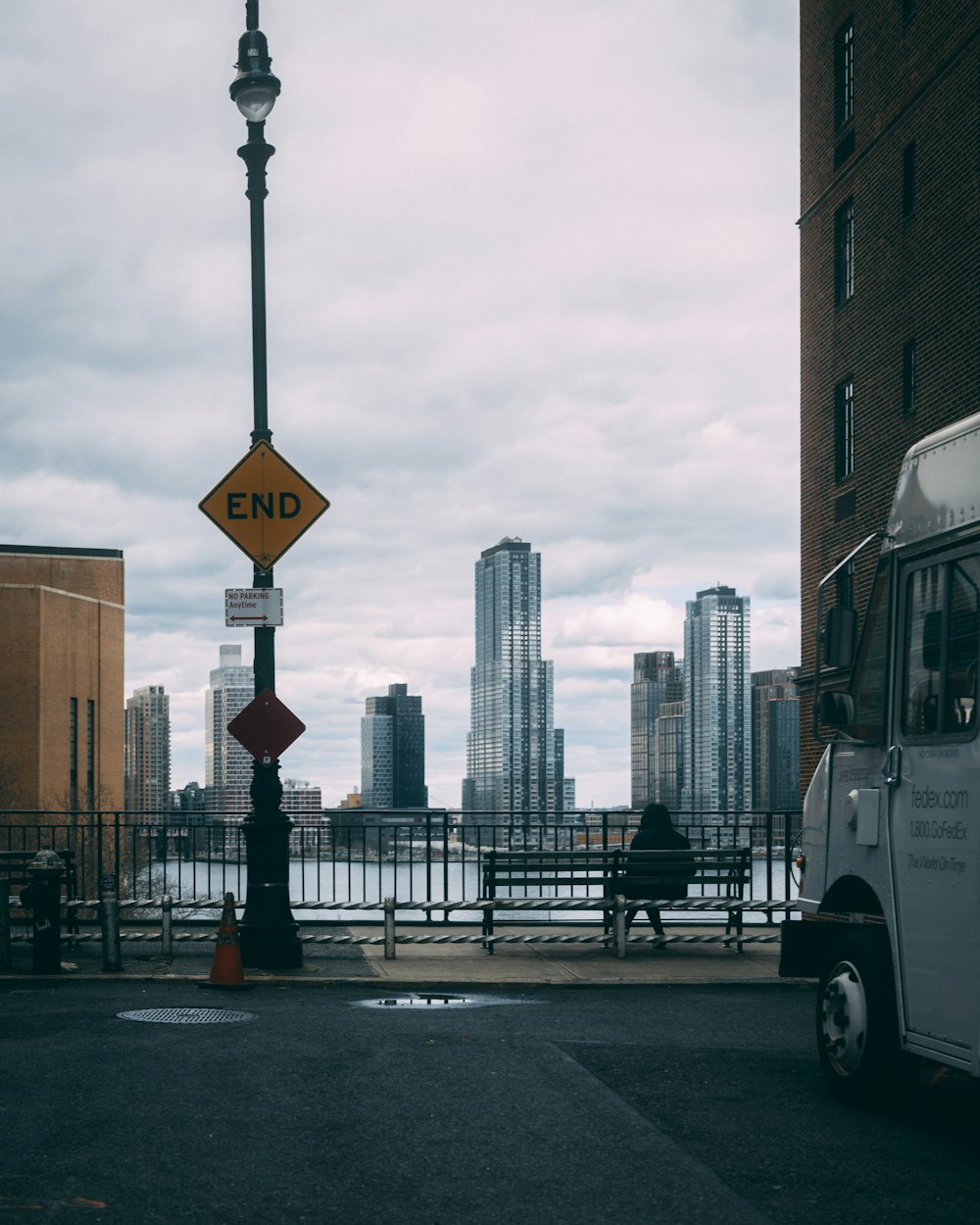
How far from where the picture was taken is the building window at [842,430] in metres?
34.4

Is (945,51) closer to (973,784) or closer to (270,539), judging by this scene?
(270,539)

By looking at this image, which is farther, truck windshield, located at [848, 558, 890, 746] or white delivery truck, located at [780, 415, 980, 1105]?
truck windshield, located at [848, 558, 890, 746]

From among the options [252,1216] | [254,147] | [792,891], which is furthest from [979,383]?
[252,1216]

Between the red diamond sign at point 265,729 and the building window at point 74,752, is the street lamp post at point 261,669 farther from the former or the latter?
the building window at point 74,752

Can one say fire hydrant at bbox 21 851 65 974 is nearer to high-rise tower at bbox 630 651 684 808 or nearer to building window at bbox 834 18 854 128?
building window at bbox 834 18 854 128

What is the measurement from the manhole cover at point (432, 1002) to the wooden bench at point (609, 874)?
269 centimetres

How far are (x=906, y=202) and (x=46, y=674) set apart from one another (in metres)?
53.2

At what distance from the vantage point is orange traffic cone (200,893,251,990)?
1181 cm

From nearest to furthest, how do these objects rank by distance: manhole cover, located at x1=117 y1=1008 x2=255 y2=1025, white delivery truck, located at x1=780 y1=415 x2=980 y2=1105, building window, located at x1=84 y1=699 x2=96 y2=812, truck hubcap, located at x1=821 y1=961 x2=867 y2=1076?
white delivery truck, located at x1=780 y1=415 x2=980 y2=1105, truck hubcap, located at x1=821 y1=961 x2=867 y2=1076, manhole cover, located at x1=117 y1=1008 x2=255 y2=1025, building window, located at x1=84 y1=699 x2=96 y2=812

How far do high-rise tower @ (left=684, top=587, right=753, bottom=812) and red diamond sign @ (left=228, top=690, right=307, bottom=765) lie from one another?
9046 cm

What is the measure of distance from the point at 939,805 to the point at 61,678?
2841 inches

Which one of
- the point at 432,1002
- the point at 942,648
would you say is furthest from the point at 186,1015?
the point at 942,648

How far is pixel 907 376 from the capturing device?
1222 inches

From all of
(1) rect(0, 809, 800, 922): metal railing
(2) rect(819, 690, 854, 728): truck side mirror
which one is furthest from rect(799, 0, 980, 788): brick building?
(2) rect(819, 690, 854, 728): truck side mirror
